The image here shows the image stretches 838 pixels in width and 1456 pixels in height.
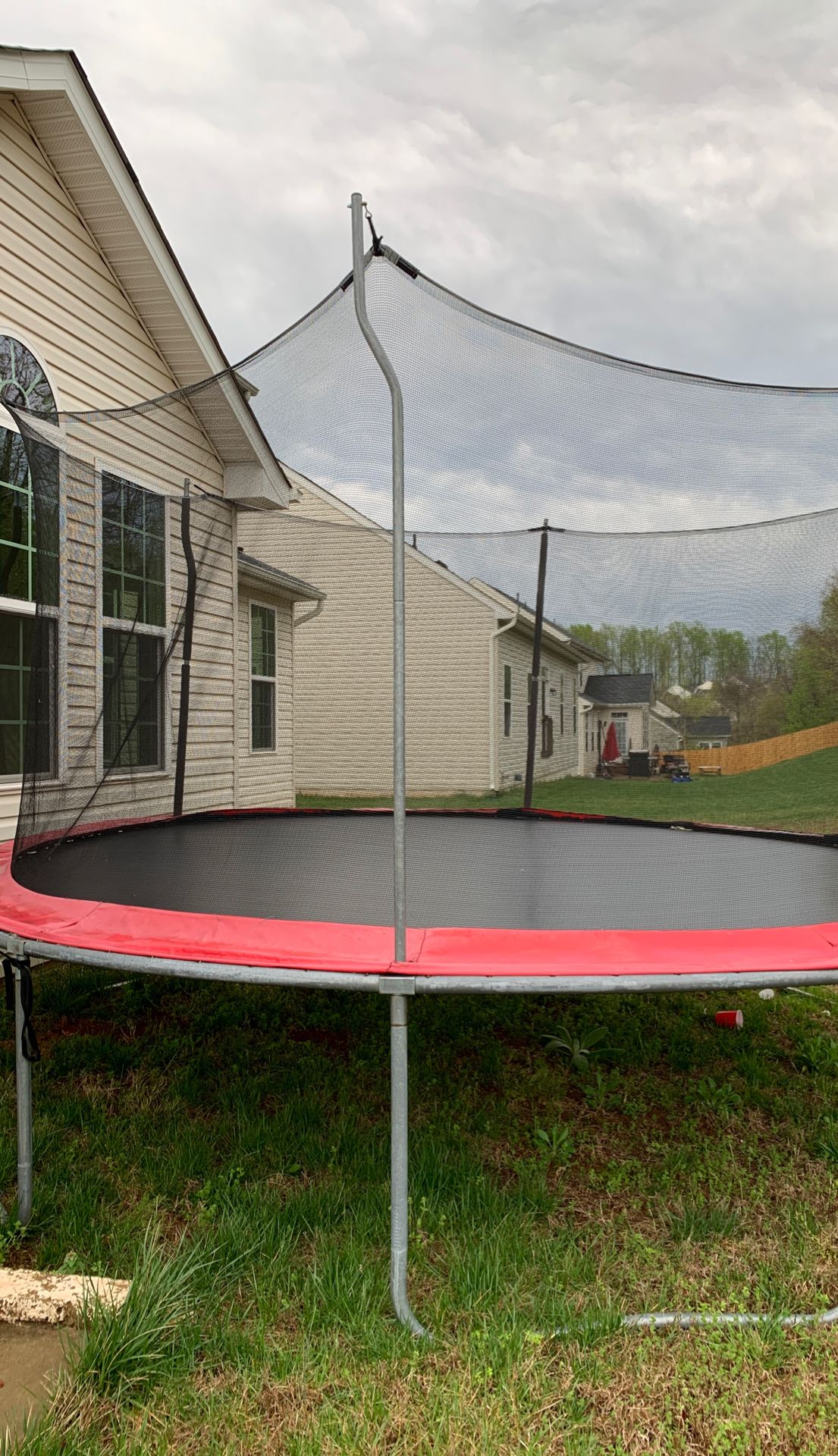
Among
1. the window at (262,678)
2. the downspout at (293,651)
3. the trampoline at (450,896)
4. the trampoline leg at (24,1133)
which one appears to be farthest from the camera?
the window at (262,678)

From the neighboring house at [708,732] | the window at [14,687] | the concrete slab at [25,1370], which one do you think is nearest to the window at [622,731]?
the neighboring house at [708,732]

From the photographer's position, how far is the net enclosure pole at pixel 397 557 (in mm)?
1401

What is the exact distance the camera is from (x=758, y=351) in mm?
2217

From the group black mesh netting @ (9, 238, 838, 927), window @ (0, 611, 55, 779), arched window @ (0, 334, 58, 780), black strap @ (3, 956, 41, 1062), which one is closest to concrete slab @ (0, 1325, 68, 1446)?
black strap @ (3, 956, 41, 1062)

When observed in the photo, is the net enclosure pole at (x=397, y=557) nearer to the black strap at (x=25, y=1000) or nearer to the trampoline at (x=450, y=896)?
the trampoline at (x=450, y=896)

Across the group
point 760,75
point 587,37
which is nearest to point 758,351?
point 587,37

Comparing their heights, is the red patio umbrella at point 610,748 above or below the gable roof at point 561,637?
below

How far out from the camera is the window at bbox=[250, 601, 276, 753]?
2.21 metres

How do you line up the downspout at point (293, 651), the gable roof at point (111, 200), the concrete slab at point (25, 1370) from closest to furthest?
the concrete slab at point (25, 1370) < the downspout at point (293, 651) < the gable roof at point (111, 200)

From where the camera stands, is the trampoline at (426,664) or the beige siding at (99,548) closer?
the trampoline at (426,664)

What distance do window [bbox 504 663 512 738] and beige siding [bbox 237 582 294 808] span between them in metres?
0.48

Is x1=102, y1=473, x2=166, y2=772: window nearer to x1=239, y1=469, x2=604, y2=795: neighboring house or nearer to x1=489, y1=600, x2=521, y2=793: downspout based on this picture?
x1=239, y1=469, x2=604, y2=795: neighboring house

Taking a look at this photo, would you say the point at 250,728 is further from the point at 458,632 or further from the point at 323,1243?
the point at 323,1243

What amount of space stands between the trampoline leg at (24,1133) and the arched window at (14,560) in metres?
1.52
